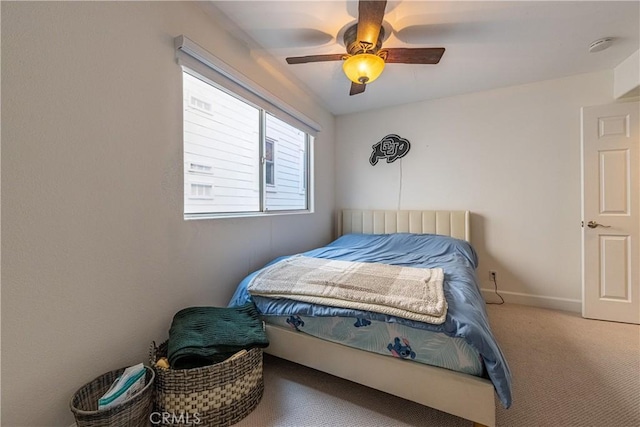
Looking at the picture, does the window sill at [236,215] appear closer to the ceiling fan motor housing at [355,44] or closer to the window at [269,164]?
the window at [269,164]

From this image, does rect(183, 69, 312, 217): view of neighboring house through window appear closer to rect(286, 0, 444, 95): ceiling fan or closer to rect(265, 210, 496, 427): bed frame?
rect(286, 0, 444, 95): ceiling fan

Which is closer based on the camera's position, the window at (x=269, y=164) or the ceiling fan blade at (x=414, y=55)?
the ceiling fan blade at (x=414, y=55)

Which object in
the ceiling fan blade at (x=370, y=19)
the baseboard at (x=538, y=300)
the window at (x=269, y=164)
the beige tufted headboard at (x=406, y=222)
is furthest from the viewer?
the beige tufted headboard at (x=406, y=222)

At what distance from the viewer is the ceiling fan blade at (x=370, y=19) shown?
135cm

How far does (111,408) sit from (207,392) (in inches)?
14.0

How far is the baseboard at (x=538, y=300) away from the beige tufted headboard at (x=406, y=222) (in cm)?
70

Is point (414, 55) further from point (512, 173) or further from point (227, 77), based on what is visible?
point (512, 173)

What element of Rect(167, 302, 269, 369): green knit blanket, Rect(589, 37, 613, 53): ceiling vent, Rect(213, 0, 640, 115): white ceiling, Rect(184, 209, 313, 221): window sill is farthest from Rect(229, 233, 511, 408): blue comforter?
Rect(589, 37, 613, 53): ceiling vent

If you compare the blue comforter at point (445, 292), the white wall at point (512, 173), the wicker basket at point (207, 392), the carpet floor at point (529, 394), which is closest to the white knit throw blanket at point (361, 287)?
the blue comforter at point (445, 292)

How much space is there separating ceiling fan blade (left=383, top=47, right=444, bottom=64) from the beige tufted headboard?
1.81 meters

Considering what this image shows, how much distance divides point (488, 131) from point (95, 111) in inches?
139

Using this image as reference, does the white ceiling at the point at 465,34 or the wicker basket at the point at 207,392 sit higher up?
the white ceiling at the point at 465,34

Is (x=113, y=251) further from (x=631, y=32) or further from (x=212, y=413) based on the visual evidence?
(x=631, y=32)

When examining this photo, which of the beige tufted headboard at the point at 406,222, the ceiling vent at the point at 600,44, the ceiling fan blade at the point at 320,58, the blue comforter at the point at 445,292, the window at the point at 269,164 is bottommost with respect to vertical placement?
the blue comforter at the point at 445,292
